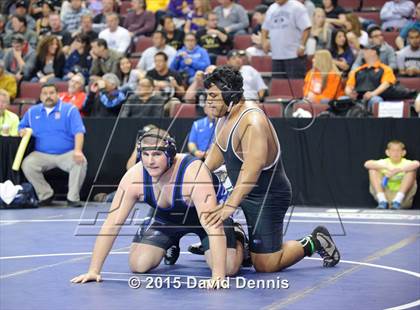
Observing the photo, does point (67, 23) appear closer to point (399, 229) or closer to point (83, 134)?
point (83, 134)

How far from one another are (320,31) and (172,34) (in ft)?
7.95

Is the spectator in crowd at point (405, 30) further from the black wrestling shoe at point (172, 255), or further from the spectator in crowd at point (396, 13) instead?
the black wrestling shoe at point (172, 255)

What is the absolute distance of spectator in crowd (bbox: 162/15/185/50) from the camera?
14.5m

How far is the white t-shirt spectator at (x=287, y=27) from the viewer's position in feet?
42.7

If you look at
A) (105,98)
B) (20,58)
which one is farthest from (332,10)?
(20,58)

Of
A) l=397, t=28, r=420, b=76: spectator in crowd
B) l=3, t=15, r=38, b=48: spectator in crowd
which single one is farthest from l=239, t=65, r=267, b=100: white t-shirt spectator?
l=3, t=15, r=38, b=48: spectator in crowd

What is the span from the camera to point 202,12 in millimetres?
15367

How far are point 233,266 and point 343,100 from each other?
5.87m

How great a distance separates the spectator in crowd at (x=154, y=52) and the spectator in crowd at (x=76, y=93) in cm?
112

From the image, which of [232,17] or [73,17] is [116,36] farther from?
[232,17]

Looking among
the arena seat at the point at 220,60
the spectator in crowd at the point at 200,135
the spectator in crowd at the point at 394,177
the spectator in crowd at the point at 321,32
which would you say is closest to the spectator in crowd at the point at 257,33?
the arena seat at the point at 220,60

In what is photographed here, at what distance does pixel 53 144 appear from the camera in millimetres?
11898

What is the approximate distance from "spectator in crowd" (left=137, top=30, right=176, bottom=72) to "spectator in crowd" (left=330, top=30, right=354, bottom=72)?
7.93 ft


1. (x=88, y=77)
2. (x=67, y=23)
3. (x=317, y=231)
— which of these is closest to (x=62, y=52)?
(x=88, y=77)
